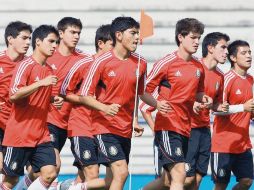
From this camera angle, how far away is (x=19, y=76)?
16125mm

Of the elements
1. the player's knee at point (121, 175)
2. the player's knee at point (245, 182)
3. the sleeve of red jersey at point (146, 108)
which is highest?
the sleeve of red jersey at point (146, 108)

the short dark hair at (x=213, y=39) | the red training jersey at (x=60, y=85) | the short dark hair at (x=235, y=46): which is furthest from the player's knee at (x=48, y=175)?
the short dark hair at (x=235, y=46)

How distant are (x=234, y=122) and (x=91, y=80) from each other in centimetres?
247

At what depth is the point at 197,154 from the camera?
17.9 m

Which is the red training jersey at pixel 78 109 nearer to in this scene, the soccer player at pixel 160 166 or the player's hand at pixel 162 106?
the soccer player at pixel 160 166

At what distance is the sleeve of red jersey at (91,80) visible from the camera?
53.1 feet

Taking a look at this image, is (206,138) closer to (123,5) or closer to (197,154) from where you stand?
(197,154)

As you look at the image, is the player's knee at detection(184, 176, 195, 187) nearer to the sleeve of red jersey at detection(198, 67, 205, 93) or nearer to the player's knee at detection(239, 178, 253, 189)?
the player's knee at detection(239, 178, 253, 189)

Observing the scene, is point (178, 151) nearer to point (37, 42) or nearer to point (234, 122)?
point (234, 122)

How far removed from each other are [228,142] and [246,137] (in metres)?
0.24

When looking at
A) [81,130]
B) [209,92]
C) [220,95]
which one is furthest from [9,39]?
[220,95]

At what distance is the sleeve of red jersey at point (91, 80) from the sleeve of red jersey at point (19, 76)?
25.0 inches

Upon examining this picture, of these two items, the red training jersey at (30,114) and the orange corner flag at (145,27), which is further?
the orange corner flag at (145,27)

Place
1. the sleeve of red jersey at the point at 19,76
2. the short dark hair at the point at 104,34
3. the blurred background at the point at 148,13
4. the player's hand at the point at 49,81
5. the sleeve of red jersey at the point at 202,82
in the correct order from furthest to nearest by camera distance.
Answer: the blurred background at the point at 148,13 → the short dark hair at the point at 104,34 → the sleeve of red jersey at the point at 202,82 → the sleeve of red jersey at the point at 19,76 → the player's hand at the point at 49,81
